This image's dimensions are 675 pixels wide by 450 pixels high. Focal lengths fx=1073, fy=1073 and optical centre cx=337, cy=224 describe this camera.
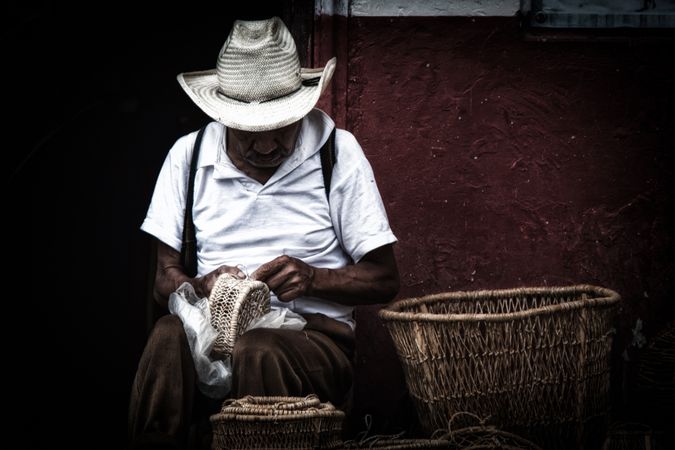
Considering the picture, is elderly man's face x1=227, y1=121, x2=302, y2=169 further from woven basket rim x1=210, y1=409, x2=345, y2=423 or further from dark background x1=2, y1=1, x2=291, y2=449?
dark background x1=2, y1=1, x2=291, y2=449

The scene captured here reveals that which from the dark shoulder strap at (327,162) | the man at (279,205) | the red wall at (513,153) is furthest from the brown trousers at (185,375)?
the red wall at (513,153)

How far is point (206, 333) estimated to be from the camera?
363 centimetres

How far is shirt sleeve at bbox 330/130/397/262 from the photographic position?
395cm

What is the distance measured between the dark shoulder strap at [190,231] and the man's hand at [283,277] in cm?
44

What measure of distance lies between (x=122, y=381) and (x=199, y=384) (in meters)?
2.59

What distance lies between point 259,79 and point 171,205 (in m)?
0.59

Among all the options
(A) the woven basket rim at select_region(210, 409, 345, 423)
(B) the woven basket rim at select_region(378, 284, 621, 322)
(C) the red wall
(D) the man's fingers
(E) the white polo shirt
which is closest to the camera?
(A) the woven basket rim at select_region(210, 409, 345, 423)

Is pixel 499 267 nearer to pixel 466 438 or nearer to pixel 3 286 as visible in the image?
pixel 466 438

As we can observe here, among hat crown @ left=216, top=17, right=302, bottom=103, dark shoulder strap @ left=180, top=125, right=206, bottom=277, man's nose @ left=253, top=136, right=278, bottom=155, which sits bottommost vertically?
dark shoulder strap @ left=180, top=125, right=206, bottom=277

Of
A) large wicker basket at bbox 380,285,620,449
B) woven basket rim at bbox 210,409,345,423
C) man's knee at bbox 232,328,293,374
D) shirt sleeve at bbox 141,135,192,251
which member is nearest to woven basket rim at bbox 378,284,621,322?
large wicker basket at bbox 380,285,620,449

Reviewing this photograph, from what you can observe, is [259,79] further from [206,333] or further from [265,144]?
[206,333]

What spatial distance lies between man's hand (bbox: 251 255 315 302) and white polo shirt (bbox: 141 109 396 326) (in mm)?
182

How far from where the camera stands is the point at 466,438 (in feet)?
11.9

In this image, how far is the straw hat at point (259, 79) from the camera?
12.7 feet
